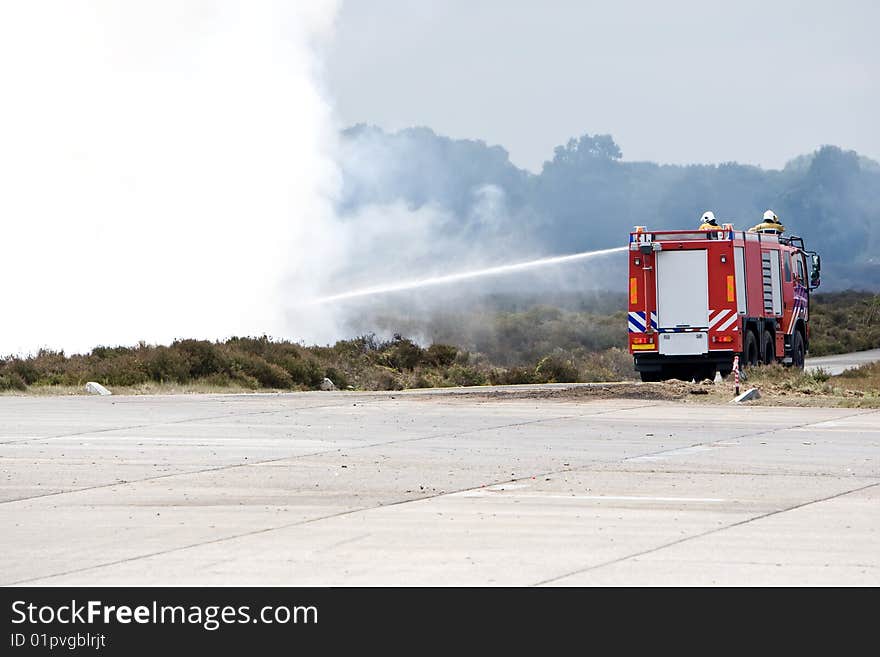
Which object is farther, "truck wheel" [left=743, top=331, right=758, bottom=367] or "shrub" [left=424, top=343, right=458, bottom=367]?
"shrub" [left=424, top=343, right=458, bottom=367]

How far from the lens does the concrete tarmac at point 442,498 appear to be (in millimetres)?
8406

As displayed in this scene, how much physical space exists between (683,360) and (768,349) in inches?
104

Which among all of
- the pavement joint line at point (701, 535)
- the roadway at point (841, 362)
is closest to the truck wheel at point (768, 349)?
the roadway at point (841, 362)

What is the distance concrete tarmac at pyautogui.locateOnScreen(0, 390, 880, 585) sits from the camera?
841 cm

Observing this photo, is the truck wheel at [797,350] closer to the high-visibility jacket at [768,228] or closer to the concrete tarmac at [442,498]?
the high-visibility jacket at [768,228]

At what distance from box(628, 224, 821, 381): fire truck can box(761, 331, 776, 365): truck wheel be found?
681 mm

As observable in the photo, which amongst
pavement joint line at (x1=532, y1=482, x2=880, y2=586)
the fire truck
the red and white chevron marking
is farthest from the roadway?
pavement joint line at (x1=532, y1=482, x2=880, y2=586)

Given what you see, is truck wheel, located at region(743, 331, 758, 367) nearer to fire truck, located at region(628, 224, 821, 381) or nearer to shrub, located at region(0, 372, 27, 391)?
fire truck, located at region(628, 224, 821, 381)

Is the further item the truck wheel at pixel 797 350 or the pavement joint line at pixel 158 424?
the truck wheel at pixel 797 350

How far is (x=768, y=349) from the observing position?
89.9 ft

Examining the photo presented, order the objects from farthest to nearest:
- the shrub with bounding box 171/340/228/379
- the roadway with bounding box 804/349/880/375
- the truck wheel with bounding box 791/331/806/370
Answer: the roadway with bounding box 804/349/880/375 → the truck wheel with bounding box 791/331/806/370 → the shrub with bounding box 171/340/228/379
